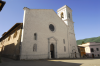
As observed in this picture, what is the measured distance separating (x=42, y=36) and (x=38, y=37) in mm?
990

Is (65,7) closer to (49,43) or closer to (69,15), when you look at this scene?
(69,15)

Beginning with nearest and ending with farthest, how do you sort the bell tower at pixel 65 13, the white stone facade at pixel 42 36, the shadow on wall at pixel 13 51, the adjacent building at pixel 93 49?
the shadow on wall at pixel 13 51, the white stone facade at pixel 42 36, the bell tower at pixel 65 13, the adjacent building at pixel 93 49

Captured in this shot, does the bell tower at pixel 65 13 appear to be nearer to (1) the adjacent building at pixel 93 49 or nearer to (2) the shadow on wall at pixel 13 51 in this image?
(2) the shadow on wall at pixel 13 51

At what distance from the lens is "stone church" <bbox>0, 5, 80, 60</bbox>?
1330 centimetres

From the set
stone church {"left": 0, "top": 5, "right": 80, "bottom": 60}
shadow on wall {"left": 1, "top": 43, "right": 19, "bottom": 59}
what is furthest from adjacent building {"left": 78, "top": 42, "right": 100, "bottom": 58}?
shadow on wall {"left": 1, "top": 43, "right": 19, "bottom": 59}

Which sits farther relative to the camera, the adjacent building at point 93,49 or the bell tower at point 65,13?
the adjacent building at point 93,49

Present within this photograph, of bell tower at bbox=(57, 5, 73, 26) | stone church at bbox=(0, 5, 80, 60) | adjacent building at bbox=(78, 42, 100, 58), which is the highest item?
bell tower at bbox=(57, 5, 73, 26)

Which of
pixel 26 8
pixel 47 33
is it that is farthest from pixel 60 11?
pixel 26 8

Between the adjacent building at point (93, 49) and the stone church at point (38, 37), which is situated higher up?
the stone church at point (38, 37)

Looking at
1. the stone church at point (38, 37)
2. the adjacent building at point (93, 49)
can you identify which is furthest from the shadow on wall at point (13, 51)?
the adjacent building at point (93, 49)

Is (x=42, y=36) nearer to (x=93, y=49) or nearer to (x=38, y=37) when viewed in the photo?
(x=38, y=37)

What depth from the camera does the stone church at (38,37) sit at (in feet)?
43.6

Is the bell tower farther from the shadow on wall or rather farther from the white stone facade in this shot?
the shadow on wall

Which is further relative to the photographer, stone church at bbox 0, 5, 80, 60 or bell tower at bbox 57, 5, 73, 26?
bell tower at bbox 57, 5, 73, 26
